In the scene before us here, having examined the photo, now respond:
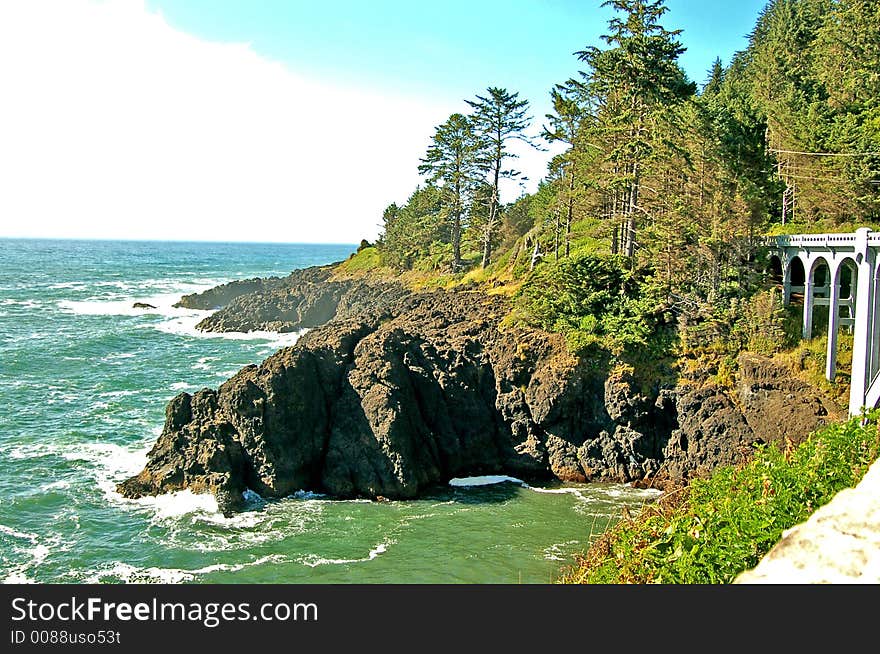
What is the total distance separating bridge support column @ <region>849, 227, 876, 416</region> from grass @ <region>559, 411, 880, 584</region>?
484 inches

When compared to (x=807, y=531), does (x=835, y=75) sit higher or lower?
higher

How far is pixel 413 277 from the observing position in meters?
57.1

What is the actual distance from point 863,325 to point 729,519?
1735cm

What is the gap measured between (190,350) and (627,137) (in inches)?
1312

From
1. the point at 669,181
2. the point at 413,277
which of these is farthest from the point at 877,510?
the point at 413,277

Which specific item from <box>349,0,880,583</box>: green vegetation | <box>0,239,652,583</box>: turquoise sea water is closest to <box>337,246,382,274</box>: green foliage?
<box>349,0,880,583</box>: green vegetation

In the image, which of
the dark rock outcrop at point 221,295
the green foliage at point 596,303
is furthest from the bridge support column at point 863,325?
the dark rock outcrop at point 221,295

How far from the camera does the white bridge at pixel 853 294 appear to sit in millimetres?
23375

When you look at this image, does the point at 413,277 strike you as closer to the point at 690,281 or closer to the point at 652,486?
the point at 690,281

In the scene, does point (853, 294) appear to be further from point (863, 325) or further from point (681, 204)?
point (681, 204)

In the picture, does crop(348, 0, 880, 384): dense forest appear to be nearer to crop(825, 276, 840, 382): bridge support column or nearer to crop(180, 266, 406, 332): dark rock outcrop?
crop(825, 276, 840, 382): bridge support column

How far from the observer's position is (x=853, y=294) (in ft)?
88.8

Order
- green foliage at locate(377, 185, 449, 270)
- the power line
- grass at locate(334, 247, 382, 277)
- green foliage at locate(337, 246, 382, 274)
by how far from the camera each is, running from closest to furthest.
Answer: the power line
green foliage at locate(377, 185, 449, 270)
grass at locate(334, 247, 382, 277)
green foliage at locate(337, 246, 382, 274)

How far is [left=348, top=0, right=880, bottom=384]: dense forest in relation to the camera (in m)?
28.5
